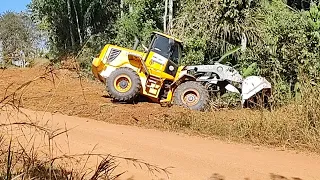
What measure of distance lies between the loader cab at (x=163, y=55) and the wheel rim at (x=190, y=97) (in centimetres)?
67

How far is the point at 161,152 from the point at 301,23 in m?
6.81

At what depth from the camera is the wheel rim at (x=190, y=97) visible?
1232cm

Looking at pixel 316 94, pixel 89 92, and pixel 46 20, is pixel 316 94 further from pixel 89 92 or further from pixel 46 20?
pixel 46 20

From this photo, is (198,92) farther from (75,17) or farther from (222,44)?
(75,17)

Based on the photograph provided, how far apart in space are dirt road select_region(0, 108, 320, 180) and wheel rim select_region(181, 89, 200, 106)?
103 inches

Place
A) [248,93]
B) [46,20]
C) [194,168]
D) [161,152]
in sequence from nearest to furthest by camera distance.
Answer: [194,168], [161,152], [248,93], [46,20]

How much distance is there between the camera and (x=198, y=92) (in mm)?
12320

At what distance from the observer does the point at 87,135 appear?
8906 mm

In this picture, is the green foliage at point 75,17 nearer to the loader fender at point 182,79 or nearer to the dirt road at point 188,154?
the loader fender at point 182,79

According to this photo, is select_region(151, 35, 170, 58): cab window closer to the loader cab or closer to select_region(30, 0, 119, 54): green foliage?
the loader cab

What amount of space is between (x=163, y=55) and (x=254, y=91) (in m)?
2.54

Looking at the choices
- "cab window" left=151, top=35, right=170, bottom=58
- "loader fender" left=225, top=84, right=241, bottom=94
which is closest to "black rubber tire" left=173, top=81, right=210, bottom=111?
"loader fender" left=225, top=84, right=241, bottom=94

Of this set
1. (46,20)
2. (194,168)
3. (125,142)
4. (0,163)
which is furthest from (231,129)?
(46,20)

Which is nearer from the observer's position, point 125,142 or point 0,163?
point 0,163
